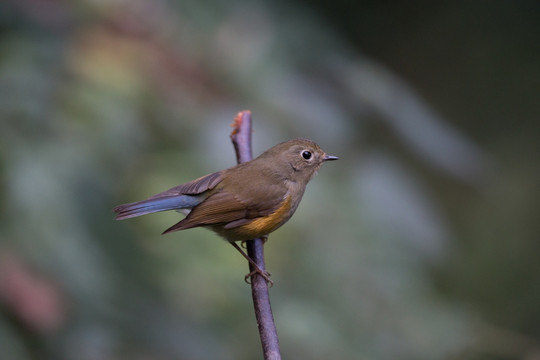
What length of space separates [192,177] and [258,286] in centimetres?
98

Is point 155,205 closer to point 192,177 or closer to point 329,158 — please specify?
point 192,177

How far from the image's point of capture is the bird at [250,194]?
118 inches

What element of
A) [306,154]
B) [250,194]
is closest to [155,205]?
[250,194]

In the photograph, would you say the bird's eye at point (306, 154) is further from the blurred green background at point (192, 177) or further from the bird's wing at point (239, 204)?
the bird's wing at point (239, 204)

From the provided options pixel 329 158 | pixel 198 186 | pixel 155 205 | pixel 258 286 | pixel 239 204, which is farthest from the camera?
pixel 329 158

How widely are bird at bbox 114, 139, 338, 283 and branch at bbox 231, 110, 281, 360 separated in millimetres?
58

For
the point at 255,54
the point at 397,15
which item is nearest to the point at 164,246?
the point at 255,54

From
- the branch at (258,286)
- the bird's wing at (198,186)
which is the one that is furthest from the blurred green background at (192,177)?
the branch at (258,286)

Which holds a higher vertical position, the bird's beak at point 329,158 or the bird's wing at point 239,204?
Answer: the bird's beak at point 329,158

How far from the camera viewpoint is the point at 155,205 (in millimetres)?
2818

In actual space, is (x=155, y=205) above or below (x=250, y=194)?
below

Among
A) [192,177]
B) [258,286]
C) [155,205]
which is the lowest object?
[258,286]

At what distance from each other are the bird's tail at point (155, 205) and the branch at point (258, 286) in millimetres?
263

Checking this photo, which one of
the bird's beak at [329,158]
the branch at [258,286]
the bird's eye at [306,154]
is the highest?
the bird's eye at [306,154]
